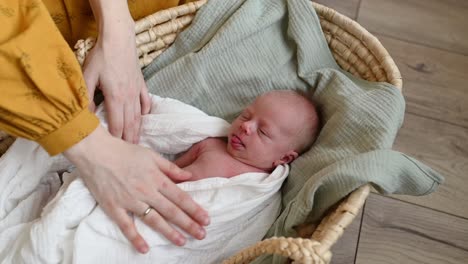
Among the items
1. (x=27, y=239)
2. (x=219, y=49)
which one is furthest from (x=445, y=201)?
(x=27, y=239)

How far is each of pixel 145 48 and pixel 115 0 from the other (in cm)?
15

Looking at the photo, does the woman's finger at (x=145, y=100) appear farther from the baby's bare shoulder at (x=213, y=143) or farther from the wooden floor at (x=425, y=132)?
the wooden floor at (x=425, y=132)

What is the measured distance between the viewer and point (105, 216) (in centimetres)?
69

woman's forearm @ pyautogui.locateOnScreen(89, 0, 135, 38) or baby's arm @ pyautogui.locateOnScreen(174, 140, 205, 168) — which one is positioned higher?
woman's forearm @ pyautogui.locateOnScreen(89, 0, 135, 38)

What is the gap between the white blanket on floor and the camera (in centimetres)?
67

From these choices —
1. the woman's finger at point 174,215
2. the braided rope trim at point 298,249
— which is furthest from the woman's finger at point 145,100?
the braided rope trim at point 298,249

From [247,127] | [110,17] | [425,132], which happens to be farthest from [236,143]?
[425,132]

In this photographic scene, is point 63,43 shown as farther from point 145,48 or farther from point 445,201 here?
point 445,201

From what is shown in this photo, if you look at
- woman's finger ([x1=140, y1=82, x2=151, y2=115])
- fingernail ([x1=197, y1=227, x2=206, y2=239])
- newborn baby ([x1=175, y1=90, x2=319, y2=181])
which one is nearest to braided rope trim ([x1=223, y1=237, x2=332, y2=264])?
fingernail ([x1=197, y1=227, x2=206, y2=239])

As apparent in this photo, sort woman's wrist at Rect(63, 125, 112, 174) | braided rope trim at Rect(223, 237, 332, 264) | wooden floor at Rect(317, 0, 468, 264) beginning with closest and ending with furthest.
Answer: braided rope trim at Rect(223, 237, 332, 264) → woman's wrist at Rect(63, 125, 112, 174) → wooden floor at Rect(317, 0, 468, 264)

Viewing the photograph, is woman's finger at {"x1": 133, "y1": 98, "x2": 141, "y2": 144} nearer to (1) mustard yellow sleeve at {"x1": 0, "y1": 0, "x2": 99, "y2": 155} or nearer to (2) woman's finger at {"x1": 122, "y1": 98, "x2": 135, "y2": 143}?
(2) woman's finger at {"x1": 122, "y1": 98, "x2": 135, "y2": 143}

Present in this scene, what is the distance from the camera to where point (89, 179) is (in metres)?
0.67

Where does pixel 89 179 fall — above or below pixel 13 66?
below

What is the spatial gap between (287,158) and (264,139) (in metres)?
0.05
